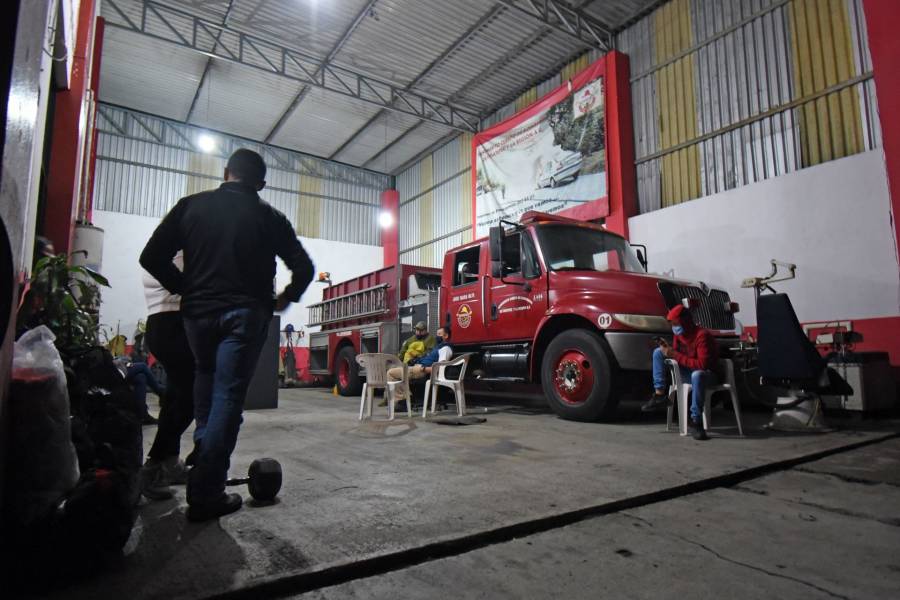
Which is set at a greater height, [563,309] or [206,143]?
[206,143]

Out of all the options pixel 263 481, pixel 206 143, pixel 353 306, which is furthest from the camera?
pixel 206 143

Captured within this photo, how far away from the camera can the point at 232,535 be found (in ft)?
5.79

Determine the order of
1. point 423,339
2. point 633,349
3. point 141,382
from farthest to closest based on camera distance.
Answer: point 423,339 < point 633,349 < point 141,382

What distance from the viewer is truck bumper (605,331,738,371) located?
15.8 ft

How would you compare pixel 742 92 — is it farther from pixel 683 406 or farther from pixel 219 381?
pixel 219 381

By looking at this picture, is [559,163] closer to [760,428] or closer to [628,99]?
[628,99]

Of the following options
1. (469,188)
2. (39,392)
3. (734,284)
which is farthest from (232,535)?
(469,188)

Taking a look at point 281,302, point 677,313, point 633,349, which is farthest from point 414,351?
point 281,302

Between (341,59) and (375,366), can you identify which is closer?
(375,366)

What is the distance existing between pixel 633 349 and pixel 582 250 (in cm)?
150

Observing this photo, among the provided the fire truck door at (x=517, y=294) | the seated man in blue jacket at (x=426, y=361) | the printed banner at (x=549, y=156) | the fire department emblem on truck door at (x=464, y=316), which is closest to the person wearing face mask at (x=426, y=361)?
the seated man in blue jacket at (x=426, y=361)

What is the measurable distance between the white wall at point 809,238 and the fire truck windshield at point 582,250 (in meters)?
2.85

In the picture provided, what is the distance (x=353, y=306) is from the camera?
31.6 feet

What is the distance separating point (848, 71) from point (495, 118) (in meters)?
8.31
